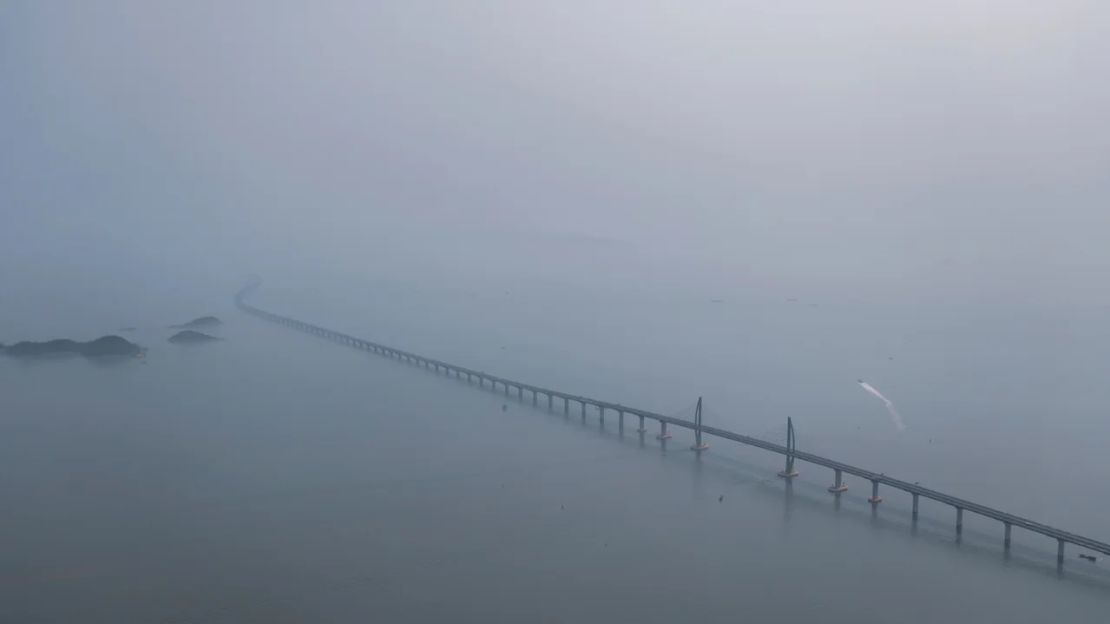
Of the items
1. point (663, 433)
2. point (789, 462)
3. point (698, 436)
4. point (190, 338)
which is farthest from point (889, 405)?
point (190, 338)

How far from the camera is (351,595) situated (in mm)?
6254

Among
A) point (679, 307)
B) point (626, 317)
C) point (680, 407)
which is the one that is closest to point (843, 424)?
point (680, 407)

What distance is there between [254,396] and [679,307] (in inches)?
616

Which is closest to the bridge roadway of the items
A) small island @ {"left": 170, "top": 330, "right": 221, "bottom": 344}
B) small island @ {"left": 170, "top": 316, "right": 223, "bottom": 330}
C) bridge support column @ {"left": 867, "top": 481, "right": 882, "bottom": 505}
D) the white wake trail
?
bridge support column @ {"left": 867, "top": 481, "right": 882, "bottom": 505}

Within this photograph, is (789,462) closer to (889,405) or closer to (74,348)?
(889,405)

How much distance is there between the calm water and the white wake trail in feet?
0.65

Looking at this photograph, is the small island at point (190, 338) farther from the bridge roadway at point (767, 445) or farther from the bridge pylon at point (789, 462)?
the bridge pylon at point (789, 462)

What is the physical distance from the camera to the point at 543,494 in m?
8.97

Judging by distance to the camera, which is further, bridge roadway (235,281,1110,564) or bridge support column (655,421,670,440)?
bridge support column (655,421,670,440)

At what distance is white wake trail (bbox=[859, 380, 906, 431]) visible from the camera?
11.7 metres

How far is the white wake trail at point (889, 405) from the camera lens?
11.7 meters

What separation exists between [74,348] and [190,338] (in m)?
2.92

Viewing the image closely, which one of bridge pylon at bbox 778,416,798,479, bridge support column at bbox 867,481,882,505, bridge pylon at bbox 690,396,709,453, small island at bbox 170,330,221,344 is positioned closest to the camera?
bridge support column at bbox 867,481,882,505

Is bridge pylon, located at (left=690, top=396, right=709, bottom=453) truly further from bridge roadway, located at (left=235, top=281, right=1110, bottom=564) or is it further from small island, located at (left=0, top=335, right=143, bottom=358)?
small island, located at (left=0, top=335, right=143, bottom=358)
